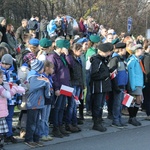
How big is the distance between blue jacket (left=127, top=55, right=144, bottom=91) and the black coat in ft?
3.10

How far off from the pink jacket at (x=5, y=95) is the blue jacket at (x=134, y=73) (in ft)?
11.0

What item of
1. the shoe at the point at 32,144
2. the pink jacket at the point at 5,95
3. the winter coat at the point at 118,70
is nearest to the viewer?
the pink jacket at the point at 5,95

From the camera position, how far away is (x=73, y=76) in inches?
297

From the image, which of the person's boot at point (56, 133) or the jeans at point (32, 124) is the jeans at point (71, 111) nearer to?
the person's boot at point (56, 133)

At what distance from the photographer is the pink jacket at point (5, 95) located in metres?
5.68

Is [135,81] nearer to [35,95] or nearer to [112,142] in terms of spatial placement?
[112,142]

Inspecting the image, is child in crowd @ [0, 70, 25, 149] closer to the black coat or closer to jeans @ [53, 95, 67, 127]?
jeans @ [53, 95, 67, 127]

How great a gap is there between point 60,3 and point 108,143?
26.8 metres

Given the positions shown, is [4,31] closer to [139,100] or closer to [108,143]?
[139,100]

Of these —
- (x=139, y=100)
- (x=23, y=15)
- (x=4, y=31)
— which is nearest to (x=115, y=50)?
(x=139, y=100)

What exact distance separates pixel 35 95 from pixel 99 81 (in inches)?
74.5

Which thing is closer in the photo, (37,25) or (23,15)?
(37,25)

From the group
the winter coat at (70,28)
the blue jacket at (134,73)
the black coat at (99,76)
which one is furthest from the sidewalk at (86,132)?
the winter coat at (70,28)

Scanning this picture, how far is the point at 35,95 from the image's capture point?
6.26 m
